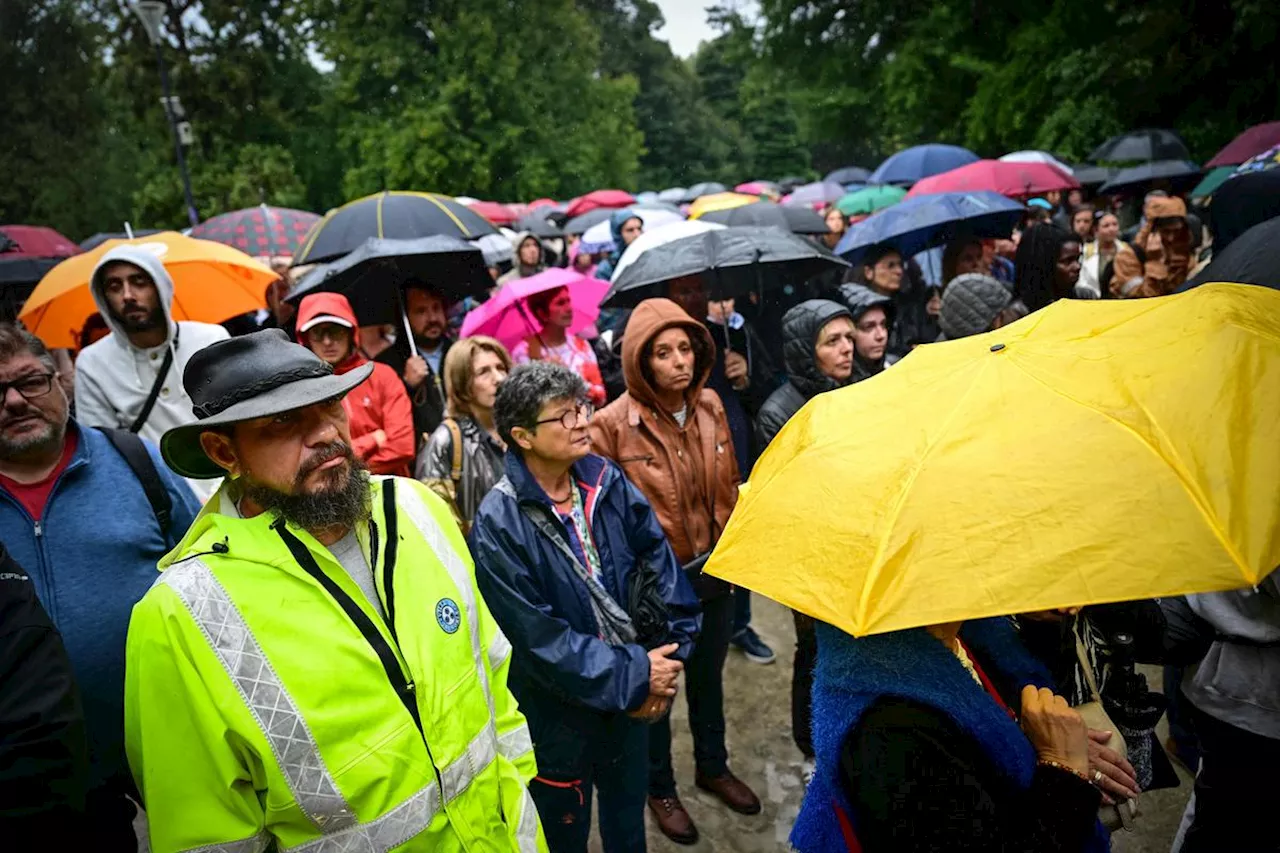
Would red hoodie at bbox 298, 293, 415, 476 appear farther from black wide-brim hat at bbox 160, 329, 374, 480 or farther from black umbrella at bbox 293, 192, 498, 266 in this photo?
black wide-brim hat at bbox 160, 329, 374, 480

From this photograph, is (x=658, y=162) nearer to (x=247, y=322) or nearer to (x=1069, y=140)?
(x=1069, y=140)

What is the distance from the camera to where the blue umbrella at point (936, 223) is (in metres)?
5.86

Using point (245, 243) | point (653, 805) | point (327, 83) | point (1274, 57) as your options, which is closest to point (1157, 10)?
point (1274, 57)

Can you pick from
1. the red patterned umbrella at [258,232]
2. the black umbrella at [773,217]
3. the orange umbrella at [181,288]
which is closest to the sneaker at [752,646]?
the black umbrella at [773,217]

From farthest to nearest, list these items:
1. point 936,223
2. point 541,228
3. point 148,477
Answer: point 541,228 → point 936,223 → point 148,477

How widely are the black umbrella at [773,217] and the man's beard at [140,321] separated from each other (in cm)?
501

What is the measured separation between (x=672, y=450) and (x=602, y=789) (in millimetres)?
1403

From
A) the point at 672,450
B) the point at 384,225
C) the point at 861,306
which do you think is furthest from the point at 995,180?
the point at 672,450

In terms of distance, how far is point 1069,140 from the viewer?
49.8ft

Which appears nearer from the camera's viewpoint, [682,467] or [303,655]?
[303,655]

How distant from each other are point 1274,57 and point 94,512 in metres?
15.9

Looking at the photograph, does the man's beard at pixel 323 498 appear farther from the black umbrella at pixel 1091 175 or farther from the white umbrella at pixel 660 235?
the black umbrella at pixel 1091 175

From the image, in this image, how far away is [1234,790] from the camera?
2.19m

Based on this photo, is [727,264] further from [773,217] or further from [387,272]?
[773,217]
